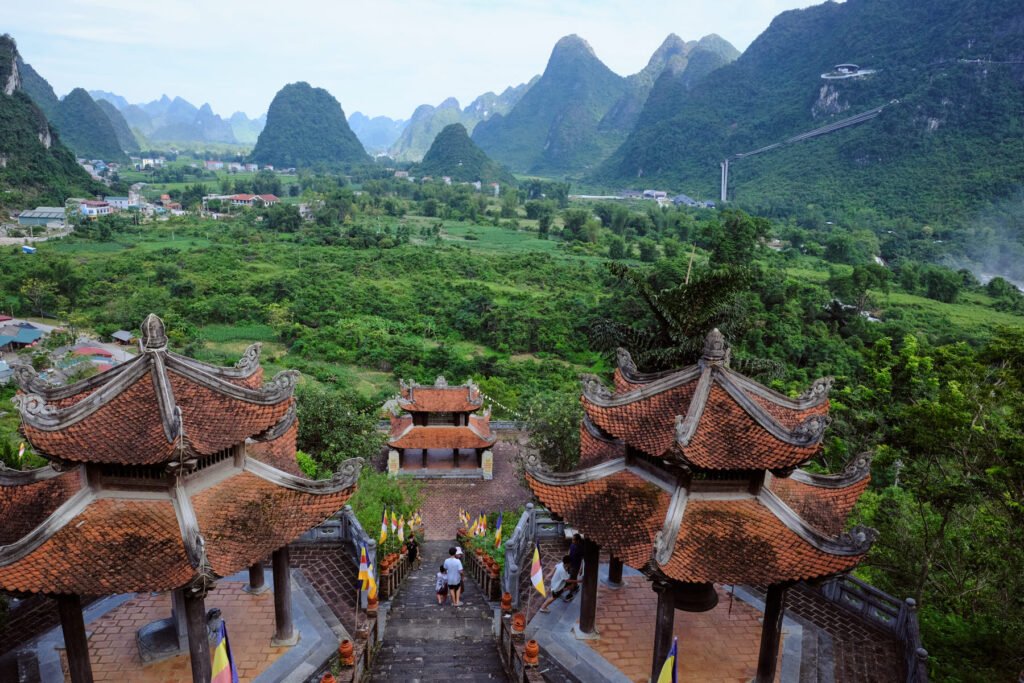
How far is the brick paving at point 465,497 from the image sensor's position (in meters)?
23.1

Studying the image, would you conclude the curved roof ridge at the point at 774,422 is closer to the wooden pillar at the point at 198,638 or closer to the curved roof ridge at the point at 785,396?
the curved roof ridge at the point at 785,396

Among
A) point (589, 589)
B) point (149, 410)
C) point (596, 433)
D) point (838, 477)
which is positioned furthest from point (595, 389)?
point (149, 410)

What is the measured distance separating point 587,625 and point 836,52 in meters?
161

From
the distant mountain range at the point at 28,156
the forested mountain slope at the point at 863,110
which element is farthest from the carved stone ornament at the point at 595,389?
the distant mountain range at the point at 28,156

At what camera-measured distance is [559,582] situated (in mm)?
12469

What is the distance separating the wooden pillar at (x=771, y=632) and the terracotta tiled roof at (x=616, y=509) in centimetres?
201

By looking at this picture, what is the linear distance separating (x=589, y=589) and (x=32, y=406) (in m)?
8.84

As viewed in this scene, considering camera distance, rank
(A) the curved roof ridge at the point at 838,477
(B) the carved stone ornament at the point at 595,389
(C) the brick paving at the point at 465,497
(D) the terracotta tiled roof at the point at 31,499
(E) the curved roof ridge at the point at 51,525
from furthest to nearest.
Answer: (C) the brick paving at the point at 465,497 < (B) the carved stone ornament at the point at 595,389 < (A) the curved roof ridge at the point at 838,477 < (D) the terracotta tiled roof at the point at 31,499 < (E) the curved roof ridge at the point at 51,525

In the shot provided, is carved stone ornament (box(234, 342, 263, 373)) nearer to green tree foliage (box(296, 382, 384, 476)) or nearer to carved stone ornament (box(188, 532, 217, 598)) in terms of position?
carved stone ornament (box(188, 532, 217, 598))

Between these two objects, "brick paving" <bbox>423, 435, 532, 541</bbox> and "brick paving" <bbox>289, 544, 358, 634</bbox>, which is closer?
"brick paving" <bbox>289, 544, 358, 634</bbox>

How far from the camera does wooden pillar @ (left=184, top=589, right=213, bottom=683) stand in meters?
9.52

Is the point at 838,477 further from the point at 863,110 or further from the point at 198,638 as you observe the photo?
the point at 863,110

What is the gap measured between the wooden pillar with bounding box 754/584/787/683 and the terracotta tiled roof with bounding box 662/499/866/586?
618 mm

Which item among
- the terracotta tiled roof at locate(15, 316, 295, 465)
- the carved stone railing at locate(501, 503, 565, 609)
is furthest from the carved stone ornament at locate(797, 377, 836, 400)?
the terracotta tiled roof at locate(15, 316, 295, 465)
